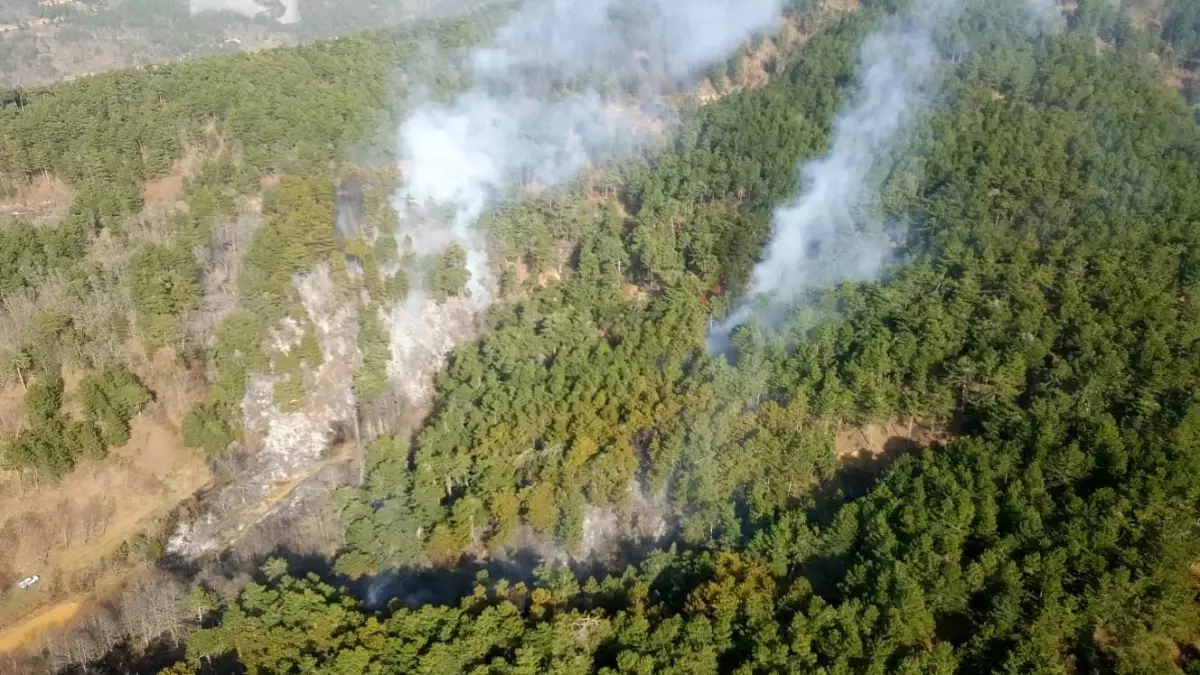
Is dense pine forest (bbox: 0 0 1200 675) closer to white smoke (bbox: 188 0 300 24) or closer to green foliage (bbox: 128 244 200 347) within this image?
green foliage (bbox: 128 244 200 347)

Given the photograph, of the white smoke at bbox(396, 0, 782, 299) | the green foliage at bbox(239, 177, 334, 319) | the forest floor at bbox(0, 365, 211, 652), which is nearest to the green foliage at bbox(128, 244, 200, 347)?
the green foliage at bbox(239, 177, 334, 319)

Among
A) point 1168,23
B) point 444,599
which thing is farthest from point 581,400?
point 1168,23

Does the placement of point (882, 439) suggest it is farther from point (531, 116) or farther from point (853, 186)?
point (531, 116)

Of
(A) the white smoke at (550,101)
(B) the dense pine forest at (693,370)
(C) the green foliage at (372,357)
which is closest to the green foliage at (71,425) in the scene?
(B) the dense pine forest at (693,370)

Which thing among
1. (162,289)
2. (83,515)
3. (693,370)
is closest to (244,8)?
(162,289)

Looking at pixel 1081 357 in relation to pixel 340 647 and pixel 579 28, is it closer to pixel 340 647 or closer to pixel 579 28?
pixel 340 647
